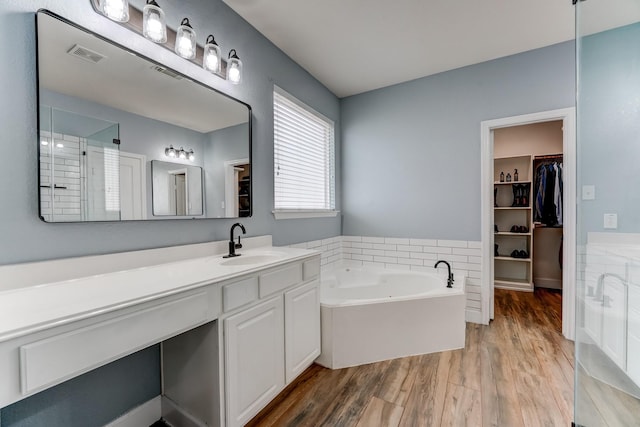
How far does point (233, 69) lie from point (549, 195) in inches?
174

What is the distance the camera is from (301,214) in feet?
9.28

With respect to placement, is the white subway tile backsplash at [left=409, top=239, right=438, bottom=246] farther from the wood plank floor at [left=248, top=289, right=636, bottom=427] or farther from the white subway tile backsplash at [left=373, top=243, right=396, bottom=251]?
the wood plank floor at [left=248, top=289, right=636, bottom=427]

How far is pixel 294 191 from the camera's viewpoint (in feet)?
9.30

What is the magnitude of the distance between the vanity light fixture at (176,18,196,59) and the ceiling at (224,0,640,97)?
0.61 m

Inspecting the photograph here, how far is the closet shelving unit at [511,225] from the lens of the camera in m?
4.05

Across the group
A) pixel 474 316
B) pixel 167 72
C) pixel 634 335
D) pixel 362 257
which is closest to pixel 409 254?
pixel 362 257

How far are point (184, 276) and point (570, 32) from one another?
3.54 meters

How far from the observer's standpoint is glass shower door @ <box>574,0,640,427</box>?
5.50 feet

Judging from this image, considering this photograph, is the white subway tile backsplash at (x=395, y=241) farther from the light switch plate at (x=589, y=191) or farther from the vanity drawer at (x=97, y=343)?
the vanity drawer at (x=97, y=343)

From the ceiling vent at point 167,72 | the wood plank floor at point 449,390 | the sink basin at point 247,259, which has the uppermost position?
the ceiling vent at point 167,72

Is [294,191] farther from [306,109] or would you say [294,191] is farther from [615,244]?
[615,244]

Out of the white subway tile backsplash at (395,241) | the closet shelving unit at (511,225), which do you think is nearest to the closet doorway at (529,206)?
the closet shelving unit at (511,225)

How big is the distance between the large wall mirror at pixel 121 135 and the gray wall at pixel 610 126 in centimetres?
246

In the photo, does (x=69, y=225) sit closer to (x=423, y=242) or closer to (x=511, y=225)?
(x=423, y=242)
